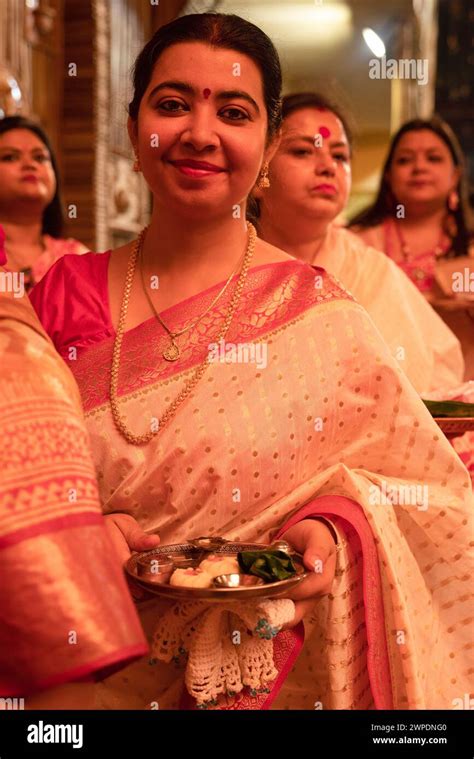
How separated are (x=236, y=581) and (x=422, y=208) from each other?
10.2 ft

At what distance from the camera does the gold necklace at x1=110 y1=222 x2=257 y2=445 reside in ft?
4.83

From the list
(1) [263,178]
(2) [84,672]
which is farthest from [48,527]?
(1) [263,178]

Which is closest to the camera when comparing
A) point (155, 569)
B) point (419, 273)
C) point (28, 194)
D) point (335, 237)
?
point (155, 569)

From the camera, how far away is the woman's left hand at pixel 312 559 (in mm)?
1354

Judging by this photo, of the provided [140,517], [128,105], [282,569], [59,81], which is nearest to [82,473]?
[282,569]

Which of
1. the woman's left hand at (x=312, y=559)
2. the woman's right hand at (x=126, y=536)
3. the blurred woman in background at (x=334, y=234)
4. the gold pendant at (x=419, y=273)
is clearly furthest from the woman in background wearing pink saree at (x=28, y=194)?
the woman's left hand at (x=312, y=559)

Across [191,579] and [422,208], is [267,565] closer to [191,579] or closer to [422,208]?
[191,579]

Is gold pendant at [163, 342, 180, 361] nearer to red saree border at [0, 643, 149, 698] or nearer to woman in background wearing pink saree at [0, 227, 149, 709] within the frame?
woman in background wearing pink saree at [0, 227, 149, 709]

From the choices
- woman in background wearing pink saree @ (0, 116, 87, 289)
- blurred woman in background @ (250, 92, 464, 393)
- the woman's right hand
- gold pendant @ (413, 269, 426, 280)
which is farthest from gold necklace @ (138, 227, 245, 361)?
gold pendant @ (413, 269, 426, 280)

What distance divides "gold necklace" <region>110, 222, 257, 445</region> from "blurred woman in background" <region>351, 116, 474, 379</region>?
2.44 m

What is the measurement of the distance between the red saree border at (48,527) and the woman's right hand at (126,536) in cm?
38

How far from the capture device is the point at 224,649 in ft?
4.51

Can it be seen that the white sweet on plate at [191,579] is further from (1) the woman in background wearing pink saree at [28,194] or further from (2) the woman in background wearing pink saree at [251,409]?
(1) the woman in background wearing pink saree at [28,194]
